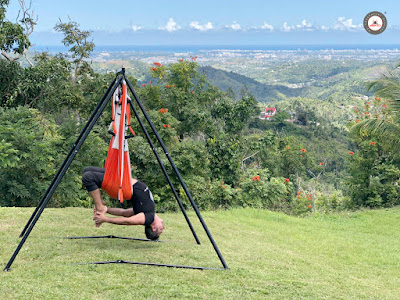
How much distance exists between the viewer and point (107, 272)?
4.54 metres

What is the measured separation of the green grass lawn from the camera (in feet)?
13.7

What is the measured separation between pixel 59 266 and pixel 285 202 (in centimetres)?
1000

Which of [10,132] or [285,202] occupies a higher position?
[10,132]

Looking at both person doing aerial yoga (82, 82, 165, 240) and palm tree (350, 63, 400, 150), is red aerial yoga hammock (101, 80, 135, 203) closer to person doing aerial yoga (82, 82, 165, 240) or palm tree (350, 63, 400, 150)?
person doing aerial yoga (82, 82, 165, 240)

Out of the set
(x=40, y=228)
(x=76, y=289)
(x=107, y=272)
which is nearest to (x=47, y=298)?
(x=76, y=289)

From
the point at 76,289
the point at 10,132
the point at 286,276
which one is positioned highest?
the point at 10,132

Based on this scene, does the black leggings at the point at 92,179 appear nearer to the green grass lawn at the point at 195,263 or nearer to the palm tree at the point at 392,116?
the green grass lawn at the point at 195,263

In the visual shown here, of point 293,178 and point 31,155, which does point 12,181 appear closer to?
point 31,155

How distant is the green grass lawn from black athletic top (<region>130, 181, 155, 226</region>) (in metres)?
0.47

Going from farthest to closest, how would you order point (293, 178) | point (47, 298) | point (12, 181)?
point (293, 178), point (12, 181), point (47, 298)

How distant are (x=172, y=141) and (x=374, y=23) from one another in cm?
811

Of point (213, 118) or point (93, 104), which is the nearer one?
point (93, 104)

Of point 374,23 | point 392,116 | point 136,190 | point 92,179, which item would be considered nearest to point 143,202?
point 136,190

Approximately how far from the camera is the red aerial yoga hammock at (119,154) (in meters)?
4.81
